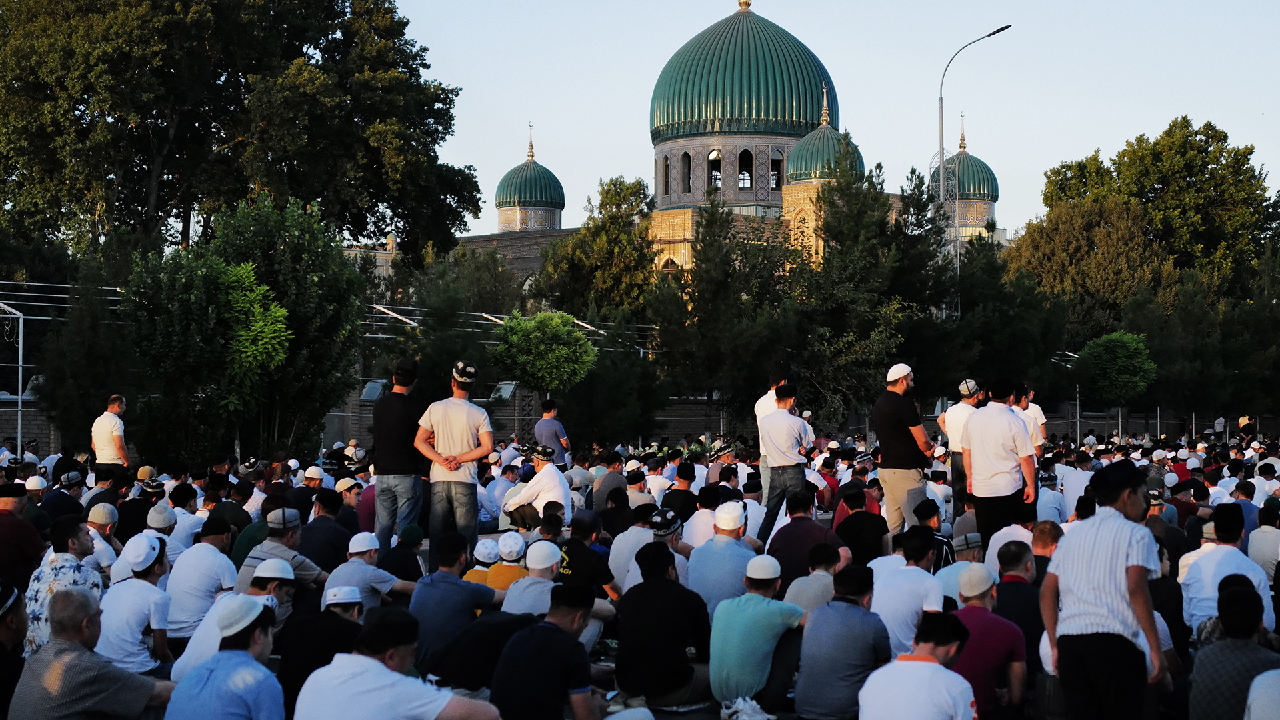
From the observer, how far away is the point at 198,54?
34.4 metres

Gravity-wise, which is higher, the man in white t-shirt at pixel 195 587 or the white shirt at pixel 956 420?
the white shirt at pixel 956 420

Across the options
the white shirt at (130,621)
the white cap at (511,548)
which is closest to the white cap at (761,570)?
the white cap at (511,548)

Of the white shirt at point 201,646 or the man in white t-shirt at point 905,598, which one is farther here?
the man in white t-shirt at point 905,598

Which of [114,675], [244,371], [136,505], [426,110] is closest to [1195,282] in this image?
[426,110]

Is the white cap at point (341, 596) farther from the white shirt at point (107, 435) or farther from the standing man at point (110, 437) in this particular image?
the white shirt at point (107, 435)

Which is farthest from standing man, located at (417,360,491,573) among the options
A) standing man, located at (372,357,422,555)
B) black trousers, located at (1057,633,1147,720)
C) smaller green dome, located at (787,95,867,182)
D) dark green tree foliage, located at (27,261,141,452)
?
smaller green dome, located at (787,95,867,182)

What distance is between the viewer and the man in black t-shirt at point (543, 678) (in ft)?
21.5

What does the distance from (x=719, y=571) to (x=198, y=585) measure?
11.0 feet

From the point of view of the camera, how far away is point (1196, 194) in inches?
2174

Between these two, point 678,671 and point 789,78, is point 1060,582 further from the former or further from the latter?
point 789,78

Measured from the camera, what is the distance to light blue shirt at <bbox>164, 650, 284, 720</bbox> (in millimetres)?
5973

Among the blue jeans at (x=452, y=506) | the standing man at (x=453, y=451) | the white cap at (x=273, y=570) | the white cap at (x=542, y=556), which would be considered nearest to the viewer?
the white cap at (x=273, y=570)

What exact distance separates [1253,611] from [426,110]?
3454cm

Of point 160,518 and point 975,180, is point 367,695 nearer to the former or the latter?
point 160,518
